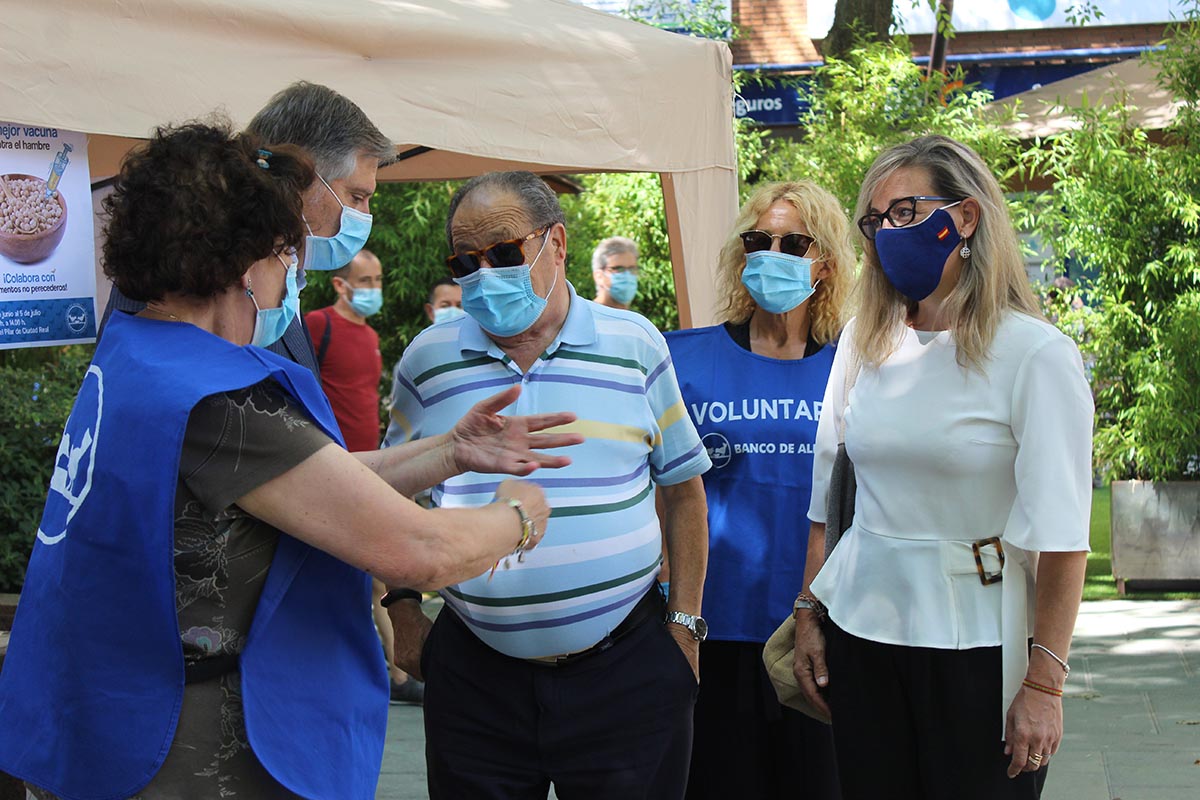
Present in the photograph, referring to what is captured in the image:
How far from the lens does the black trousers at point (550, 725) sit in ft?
8.98

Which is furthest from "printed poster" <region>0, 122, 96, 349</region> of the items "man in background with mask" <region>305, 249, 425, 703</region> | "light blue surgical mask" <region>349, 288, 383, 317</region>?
"light blue surgical mask" <region>349, 288, 383, 317</region>

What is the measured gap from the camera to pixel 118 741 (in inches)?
73.5

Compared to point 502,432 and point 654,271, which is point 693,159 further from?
point 654,271

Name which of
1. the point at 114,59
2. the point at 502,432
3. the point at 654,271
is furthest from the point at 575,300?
the point at 654,271

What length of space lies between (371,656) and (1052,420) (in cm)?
131

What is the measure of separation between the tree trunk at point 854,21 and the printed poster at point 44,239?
6.70 metres

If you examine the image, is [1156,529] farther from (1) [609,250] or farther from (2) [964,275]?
(2) [964,275]

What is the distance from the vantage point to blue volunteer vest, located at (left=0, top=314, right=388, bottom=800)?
1.81 meters

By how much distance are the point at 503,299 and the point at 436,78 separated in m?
1.42

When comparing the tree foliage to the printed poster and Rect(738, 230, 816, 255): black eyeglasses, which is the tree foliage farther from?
the printed poster

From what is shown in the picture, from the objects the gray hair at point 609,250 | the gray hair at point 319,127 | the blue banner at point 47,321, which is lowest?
the gray hair at point 609,250

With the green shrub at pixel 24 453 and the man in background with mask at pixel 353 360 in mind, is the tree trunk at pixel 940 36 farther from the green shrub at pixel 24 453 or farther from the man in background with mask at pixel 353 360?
the green shrub at pixel 24 453

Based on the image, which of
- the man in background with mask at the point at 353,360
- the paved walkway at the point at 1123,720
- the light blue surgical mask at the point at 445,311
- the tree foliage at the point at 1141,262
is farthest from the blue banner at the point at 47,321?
the tree foliage at the point at 1141,262

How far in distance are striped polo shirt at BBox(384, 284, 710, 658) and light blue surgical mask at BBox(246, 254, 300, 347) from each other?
2.35 feet
